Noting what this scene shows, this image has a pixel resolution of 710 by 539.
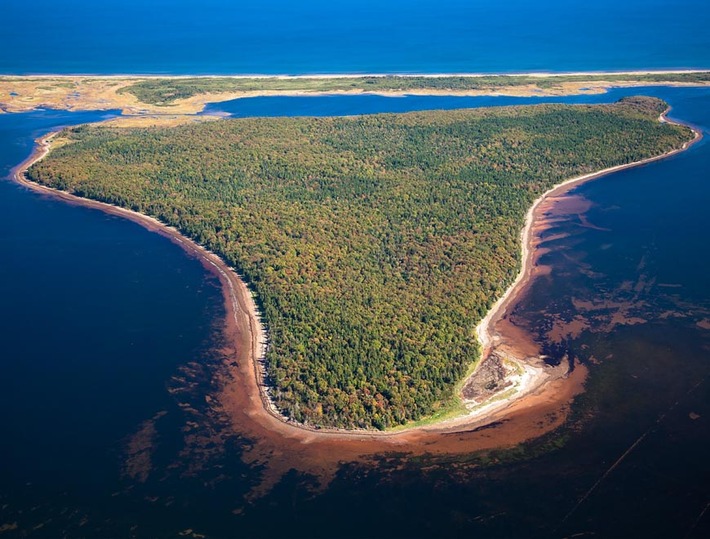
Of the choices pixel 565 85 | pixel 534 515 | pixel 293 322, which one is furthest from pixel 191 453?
pixel 565 85

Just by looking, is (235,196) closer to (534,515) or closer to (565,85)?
(534,515)

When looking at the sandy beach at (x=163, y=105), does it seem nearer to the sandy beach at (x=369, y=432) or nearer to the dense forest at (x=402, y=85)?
the dense forest at (x=402, y=85)

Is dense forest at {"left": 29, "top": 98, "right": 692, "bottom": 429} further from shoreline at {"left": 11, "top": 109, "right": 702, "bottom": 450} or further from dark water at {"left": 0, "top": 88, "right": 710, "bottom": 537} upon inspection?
dark water at {"left": 0, "top": 88, "right": 710, "bottom": 537}

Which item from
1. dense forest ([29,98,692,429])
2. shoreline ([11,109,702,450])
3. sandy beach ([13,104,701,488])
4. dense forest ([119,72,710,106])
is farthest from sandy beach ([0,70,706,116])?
sandy beach ([13,104,701,488])

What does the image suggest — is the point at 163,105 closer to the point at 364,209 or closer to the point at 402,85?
the point at 402,85

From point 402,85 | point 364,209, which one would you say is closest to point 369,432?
point 364,209
